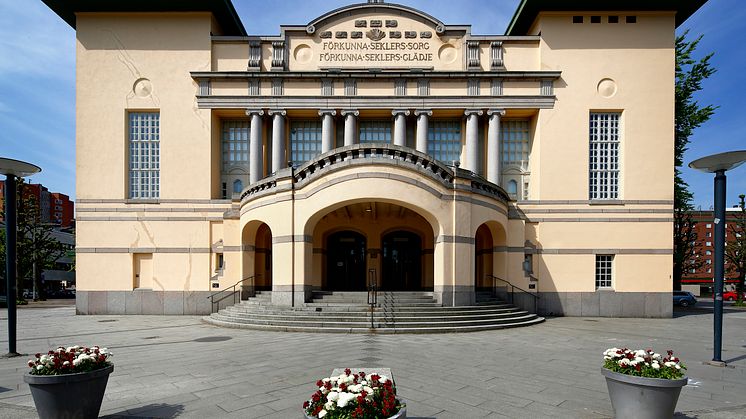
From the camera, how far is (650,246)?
21609mm

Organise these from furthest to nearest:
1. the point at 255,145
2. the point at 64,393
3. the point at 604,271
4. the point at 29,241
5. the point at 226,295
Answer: the point at 29,241 → the point at 255,145 → the point at 604,271 → the point at 226,295 → the point at 64,393

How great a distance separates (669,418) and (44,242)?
4250 centimetres

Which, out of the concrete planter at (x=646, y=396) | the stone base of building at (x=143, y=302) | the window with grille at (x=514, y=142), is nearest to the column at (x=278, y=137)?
the stone base of building at (x=143, y=302)

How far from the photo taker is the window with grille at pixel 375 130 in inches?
939

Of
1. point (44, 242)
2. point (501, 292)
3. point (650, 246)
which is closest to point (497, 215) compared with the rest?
point (501, 292)

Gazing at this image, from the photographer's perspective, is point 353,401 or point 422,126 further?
point 422,126

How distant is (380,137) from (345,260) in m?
7.51

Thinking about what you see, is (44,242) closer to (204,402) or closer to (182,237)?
(182,237)

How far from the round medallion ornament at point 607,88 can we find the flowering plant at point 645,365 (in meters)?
20.1

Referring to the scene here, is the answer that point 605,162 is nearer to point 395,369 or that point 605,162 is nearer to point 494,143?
point 494,143

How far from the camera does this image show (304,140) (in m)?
23.9

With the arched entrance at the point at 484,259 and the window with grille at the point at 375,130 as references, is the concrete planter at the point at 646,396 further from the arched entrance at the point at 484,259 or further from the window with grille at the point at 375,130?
the window with grille at the point at 375,130

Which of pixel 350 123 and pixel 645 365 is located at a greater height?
pixel 350 123

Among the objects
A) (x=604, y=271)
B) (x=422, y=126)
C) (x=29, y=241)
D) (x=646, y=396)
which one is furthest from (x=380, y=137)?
(x=29, y=241)
